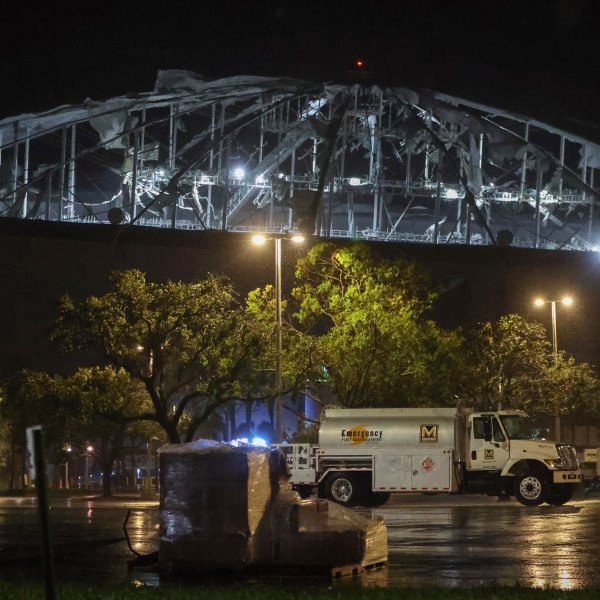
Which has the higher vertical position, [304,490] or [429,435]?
[429,435]

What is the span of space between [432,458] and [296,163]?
6862 centimetres

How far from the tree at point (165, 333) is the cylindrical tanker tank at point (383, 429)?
3.08 m

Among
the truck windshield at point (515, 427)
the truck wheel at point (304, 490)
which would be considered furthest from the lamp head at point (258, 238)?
the truck windshield at point (515, 427)

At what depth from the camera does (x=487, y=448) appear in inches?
1382

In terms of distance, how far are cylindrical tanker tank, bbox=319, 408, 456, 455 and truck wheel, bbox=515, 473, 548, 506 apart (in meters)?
2.34

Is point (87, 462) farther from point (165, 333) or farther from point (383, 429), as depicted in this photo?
point (165, 333)

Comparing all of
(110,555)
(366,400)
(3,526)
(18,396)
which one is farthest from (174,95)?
(110,555)

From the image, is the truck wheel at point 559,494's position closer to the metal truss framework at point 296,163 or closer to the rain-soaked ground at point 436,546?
the rain-soaked ground at point 436,546

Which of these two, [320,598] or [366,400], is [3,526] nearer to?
[320,598]

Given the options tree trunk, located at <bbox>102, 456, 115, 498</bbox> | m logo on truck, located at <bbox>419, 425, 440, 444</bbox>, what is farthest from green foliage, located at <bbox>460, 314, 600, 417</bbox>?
tree trunk, located at <bbox>102, 456, 115, 498</bbox>

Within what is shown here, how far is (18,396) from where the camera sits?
35.6 metres

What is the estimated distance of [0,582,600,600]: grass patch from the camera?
1321cm

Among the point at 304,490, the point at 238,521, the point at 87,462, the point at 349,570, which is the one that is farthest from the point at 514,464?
the point at 87,462

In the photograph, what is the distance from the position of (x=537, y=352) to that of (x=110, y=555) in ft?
112
